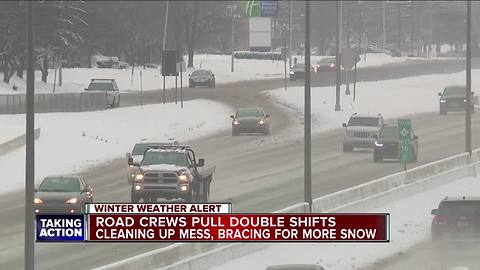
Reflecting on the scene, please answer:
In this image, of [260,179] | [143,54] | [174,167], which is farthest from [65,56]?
[174,167]

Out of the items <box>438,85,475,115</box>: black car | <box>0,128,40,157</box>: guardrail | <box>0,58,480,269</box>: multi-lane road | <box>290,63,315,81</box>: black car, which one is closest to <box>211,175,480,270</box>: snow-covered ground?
<box>0,58,480,269</box>: multi-lane road

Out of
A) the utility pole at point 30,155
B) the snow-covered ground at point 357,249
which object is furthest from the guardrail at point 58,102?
the utility pole at point 30,155

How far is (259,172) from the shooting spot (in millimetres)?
58531

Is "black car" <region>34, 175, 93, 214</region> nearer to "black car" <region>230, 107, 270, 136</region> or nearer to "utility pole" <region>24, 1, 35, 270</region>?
"utility pole" <region>24, 1, 35, 270</region>

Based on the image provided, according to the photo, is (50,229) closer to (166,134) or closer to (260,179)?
(260,179)

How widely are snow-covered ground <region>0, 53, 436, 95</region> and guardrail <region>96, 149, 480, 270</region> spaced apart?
159 ft

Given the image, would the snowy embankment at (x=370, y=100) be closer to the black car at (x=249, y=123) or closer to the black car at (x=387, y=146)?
the black car at (x=249, y=123)

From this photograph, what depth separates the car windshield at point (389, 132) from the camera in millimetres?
61572

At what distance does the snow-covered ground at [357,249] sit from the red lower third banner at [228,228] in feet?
12.2

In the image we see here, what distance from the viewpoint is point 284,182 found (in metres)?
54.6

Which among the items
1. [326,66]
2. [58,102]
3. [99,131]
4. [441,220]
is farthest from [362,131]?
[326,66]

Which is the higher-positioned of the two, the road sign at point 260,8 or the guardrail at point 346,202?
the road sign at point 260,8

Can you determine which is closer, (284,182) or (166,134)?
(284,182)

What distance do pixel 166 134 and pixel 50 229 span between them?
4925 centimetres
